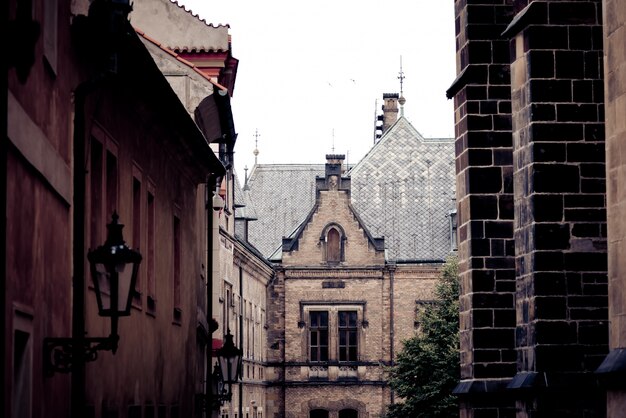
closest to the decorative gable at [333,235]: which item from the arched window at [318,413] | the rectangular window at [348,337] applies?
the rectangular window at [348,337]

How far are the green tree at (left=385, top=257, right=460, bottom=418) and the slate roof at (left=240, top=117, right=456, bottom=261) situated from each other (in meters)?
13.0

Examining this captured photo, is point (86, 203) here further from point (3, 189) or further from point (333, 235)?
point (333, 235)

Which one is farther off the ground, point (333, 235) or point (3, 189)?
point (333, 235)

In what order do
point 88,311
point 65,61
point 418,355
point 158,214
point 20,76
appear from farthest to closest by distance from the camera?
1. point 418,355
2. point 158,214
3. point 88,311
4. point 65,61
5. point 20,76

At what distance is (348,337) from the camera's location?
205 ft

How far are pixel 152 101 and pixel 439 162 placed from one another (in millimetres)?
49073

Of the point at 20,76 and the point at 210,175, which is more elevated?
the point at 210,175

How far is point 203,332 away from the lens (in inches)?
1113

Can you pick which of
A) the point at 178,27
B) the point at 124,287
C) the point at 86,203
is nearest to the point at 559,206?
the point at 86,203

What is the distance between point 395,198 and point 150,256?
46.3m

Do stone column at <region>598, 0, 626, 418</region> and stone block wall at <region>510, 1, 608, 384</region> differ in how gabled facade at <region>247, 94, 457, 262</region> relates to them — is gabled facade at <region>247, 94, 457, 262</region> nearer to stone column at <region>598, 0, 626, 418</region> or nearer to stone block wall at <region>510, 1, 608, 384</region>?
stone block wall at <region>510, 1, 608, 384</region>

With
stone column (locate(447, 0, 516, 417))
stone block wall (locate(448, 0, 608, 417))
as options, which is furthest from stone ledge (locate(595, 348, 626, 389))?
stone column (locate(447, 0, 516, 417))

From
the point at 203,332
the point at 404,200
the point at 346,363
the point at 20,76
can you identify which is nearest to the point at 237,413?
the point at 346,363

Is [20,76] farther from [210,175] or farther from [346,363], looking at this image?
[346,363]
